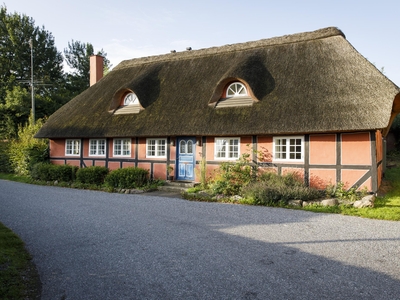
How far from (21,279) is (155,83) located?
41.7ft

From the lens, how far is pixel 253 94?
12.2 metres

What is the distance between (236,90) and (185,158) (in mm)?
3541

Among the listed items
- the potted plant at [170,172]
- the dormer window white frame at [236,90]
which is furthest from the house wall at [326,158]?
the dormer window white frame at [236,90]

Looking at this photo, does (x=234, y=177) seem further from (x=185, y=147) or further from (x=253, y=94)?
(x=253, y=94)

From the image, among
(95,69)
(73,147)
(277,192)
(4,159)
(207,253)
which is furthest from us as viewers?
(95,69)

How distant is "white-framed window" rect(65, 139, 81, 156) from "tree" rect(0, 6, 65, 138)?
1283 cm

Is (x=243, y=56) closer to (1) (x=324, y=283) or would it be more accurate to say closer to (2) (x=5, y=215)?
(2) (x=5, y=215)

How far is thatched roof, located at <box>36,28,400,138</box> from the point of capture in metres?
10.5

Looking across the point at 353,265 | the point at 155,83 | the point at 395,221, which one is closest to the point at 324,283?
the point at 353,265

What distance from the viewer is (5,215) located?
810 centimetres

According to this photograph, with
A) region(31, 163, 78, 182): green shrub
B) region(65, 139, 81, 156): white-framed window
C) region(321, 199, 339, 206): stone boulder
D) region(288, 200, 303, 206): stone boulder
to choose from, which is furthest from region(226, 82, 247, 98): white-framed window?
region(65, 139, 81, 156): white-framed window

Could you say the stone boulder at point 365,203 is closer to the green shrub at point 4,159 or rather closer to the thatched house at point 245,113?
the thatched house at point 245,113

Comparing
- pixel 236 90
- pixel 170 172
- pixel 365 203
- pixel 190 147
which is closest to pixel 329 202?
pixel 365 203

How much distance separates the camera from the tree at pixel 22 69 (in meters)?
27.7
